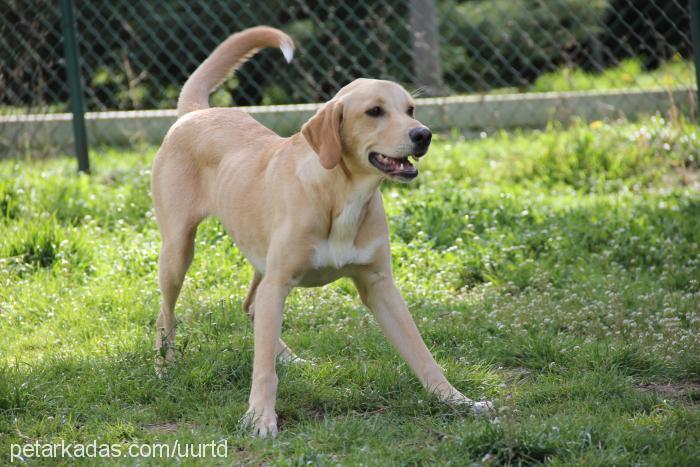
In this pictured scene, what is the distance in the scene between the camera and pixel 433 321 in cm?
447

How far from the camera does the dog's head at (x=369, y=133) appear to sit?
135 inches

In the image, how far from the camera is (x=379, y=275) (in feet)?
12.2

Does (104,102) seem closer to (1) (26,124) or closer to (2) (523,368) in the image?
(1) (26,124)

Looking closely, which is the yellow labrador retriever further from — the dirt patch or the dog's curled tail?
the dog's curled tail

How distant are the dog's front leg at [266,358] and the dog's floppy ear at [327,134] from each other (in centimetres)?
51

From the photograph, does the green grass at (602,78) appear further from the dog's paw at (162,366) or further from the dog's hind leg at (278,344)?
the dog's paw at (162,366)

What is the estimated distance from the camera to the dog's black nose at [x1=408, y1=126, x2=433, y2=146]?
11.1 ft

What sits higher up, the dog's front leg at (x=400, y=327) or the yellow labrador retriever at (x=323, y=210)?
the yellow labrador retriever at (x=323, y=210)

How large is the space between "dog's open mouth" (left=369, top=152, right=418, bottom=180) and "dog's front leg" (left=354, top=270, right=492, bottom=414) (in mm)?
453

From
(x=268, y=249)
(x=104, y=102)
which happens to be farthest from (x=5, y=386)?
(x=104, y=102)

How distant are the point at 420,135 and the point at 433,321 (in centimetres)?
133

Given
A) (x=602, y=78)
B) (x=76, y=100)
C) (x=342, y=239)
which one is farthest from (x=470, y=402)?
(x=602, y=78)

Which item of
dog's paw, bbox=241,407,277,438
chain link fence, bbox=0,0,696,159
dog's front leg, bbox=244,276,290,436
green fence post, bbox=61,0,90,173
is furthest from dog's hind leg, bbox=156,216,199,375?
chain link fence, bbox=0,0,696,159

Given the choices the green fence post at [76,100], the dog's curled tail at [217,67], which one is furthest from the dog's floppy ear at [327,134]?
the green fence post at [76,100]
